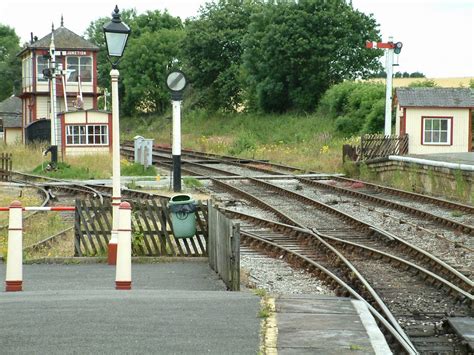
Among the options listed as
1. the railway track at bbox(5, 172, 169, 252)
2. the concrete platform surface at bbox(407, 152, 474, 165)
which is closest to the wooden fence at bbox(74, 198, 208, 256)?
the railway track at bbox(5, 172, 169, 252)

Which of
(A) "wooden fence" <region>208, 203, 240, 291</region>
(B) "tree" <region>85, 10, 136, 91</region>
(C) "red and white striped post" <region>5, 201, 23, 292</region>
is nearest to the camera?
(A) "wooden fence" <region>208, 203, 240, 291</region>

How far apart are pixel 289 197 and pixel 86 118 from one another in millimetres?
19311

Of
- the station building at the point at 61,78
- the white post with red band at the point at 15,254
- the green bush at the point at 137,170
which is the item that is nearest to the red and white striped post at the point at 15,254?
the white post with red band at the point at 15,254

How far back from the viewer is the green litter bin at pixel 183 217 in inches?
511

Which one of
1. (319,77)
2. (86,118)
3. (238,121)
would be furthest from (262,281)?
(238,121)

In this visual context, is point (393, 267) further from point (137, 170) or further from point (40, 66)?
point (40, 66)

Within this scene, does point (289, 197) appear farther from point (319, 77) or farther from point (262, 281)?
point (319, 77)

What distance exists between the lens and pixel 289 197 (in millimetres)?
24750

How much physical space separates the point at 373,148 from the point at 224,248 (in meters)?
23.8

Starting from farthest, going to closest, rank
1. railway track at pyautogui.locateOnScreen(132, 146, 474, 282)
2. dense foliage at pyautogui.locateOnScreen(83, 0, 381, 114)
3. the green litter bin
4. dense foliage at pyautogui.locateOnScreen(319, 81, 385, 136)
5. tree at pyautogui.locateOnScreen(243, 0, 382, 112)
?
dense foliage at pyautogui.locateOnScreen(83, 0, 381, 114), tree at pyautogui.locateOnScreen(243, 0, 382, 112), dense foliage at pyautogui.locateOnScreen(319, 81, 385, 136), railway track at pyautogui.locateOnScreen(132, 146, 474, 282), the green litter bin

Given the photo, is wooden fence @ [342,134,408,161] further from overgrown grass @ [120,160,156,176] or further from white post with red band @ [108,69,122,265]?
white post with red band @ [108,69,122,265]

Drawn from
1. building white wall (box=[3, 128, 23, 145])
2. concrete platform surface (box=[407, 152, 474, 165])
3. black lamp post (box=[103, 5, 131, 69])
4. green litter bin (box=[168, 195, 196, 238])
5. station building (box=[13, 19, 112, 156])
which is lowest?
green litter bin (box=[168, 195, 196, 238])

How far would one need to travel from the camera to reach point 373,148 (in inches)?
1336

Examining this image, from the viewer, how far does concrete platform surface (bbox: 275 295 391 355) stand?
6754 mm
